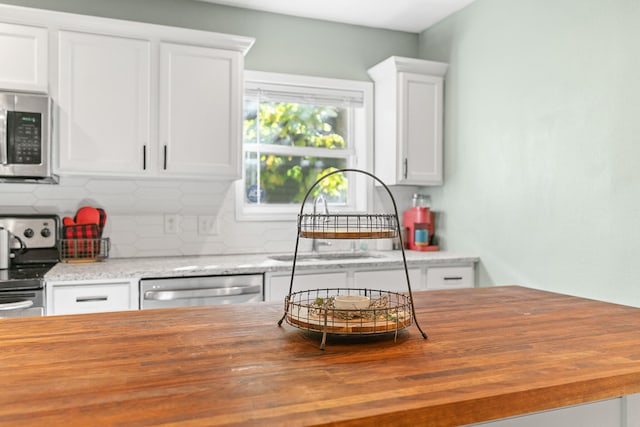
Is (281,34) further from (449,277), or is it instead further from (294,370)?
(294,370)

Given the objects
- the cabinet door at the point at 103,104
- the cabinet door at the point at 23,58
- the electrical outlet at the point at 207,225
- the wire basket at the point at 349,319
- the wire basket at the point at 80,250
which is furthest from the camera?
the electrical outlet at the point at 207,225

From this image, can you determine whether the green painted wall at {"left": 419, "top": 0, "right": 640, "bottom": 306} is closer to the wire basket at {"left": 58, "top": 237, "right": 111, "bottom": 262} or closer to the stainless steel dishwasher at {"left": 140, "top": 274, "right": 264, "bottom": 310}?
A: the stainless steel dishwasher at {"left": 140, "top": 274, "right": 264, "bottom": 310}

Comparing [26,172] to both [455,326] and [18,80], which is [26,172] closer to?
[18,80]

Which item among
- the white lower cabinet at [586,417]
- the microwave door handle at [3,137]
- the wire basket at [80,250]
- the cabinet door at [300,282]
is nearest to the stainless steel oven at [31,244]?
the wire basket at [80,250]

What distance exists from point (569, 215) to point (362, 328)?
2.16 meters

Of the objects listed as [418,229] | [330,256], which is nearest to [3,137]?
[330,256]

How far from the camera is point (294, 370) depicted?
104 cm

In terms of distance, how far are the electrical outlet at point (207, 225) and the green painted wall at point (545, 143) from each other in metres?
1.75

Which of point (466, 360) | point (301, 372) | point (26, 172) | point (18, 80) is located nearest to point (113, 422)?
point (301, 372)

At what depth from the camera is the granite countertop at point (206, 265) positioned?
8.96 ft

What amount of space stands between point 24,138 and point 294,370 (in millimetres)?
2451

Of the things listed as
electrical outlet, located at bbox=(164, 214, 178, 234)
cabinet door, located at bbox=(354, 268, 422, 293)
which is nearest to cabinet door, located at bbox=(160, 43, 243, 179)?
electrical outlet, located at bbox=(164, 214, 178, 234)

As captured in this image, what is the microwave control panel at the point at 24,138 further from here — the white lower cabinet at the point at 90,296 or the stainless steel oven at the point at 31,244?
the white lower cabinet at the point at 90,296

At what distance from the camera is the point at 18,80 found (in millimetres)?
2863
